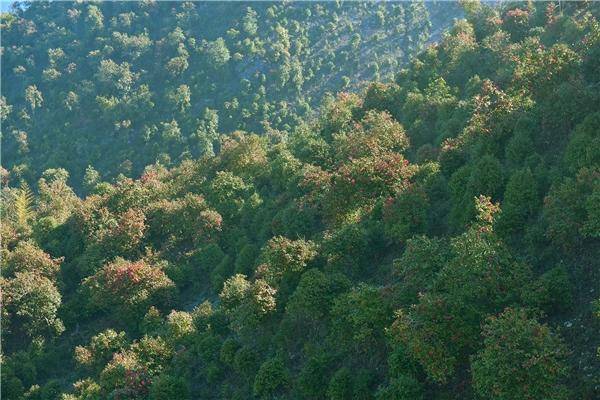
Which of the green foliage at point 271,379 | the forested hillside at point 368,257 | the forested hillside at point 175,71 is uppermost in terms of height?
the forested hillside at point 175,71

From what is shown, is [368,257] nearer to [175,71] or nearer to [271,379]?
[271,379]

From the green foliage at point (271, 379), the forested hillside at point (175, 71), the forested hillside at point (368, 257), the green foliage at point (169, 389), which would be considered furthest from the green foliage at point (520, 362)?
the forested hillside at point (175, 71)

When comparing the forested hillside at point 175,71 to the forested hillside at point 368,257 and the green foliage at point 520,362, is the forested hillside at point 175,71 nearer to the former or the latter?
the forested hillside at point 368,257

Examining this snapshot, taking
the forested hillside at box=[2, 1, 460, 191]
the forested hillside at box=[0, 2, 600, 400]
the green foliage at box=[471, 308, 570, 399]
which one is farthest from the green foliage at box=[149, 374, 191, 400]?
the forested hillside at box=[2, 1, 460, 191]

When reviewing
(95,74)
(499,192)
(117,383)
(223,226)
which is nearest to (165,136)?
(95,74)

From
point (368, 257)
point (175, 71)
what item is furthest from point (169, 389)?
point (175, 71)

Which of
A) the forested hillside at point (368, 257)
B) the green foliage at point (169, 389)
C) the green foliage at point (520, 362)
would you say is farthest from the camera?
the green foliage at point (169, 389)
